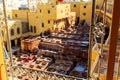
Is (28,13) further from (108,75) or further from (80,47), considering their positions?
(108,75)

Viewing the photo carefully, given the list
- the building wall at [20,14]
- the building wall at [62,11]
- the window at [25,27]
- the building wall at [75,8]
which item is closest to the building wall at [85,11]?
the building wall at [75,8]

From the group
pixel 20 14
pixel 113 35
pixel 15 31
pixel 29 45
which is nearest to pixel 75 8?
pixel 20 14

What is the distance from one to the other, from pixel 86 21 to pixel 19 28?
634 centimetres

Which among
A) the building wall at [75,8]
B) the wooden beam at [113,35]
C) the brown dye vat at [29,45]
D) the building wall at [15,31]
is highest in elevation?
the building wall at [75,8]

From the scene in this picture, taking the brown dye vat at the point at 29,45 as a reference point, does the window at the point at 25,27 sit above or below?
above

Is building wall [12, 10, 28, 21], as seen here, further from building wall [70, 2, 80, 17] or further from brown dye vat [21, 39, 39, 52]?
building wall [70, 2, 80, 17]

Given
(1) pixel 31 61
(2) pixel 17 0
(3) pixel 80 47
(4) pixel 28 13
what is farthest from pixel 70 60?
(2) pixel 17 0

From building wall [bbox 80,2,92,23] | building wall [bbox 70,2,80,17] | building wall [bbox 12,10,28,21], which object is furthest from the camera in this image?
building wall [bbox 70,2,80,17]

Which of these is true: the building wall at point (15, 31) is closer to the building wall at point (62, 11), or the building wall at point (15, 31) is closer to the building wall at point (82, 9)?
the building wall at point (62, 11)

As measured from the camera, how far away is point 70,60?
8.11 metres

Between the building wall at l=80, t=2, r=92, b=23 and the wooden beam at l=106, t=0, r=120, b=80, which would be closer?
the wooden beam at l=106, t=0, r=120, b=80

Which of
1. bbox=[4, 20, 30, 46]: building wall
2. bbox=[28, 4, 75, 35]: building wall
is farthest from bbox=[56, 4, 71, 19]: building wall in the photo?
bbox=[4, 20, 30, 46]: building wall

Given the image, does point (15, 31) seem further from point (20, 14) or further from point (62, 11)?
point (62, 11)

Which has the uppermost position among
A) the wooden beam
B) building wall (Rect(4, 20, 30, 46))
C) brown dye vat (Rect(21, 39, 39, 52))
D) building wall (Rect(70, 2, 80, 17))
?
building wall (Rect(70, 2, 80, 17))
